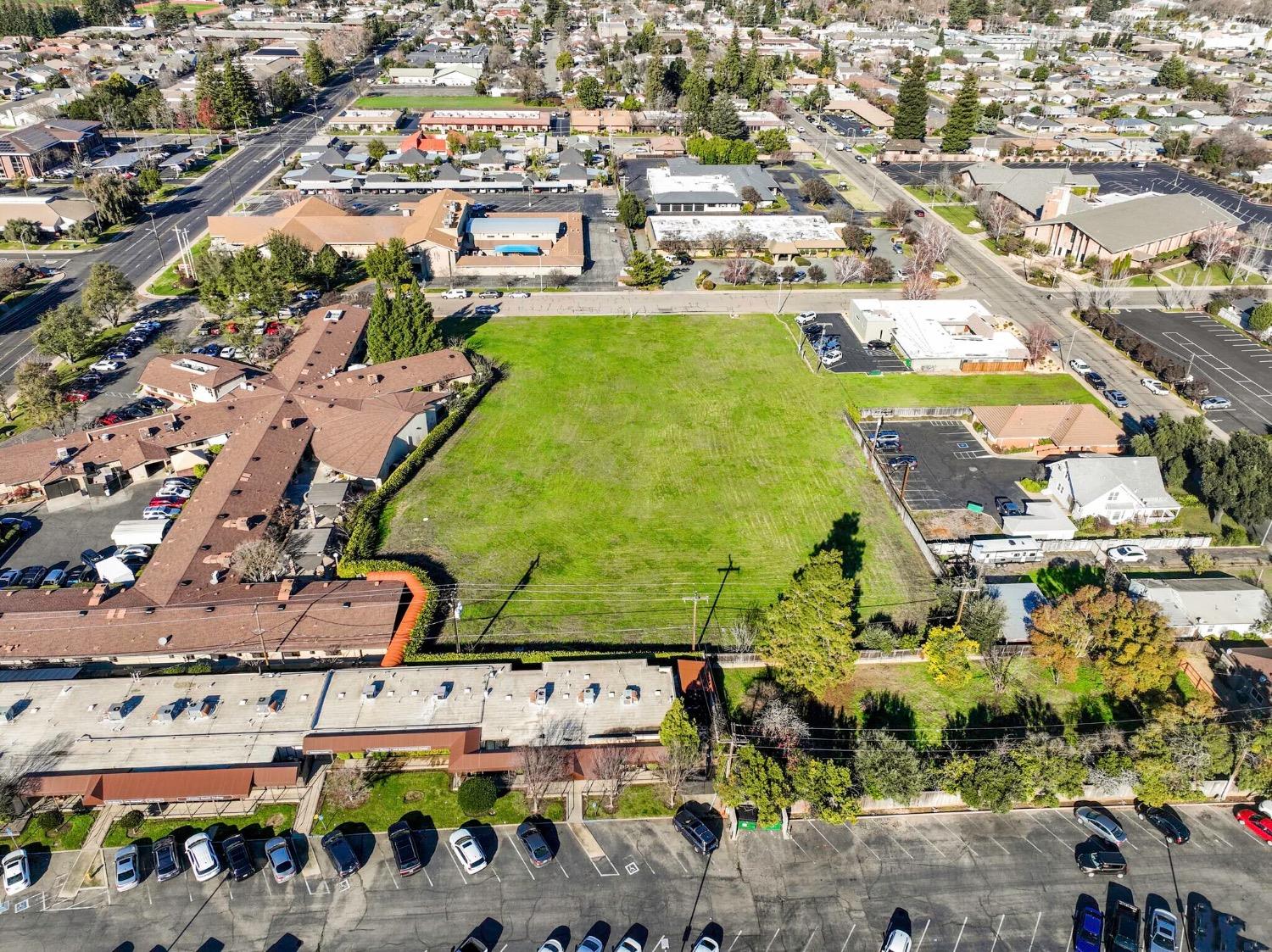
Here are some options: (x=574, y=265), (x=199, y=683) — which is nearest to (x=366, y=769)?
(x=199, y=683)

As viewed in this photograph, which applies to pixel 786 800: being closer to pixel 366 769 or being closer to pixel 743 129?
pixel 366 769

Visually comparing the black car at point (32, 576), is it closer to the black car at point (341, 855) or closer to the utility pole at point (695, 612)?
the black car at point (341, 855)

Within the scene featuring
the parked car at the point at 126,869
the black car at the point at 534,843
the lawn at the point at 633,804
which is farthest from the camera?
the lawn at the point at 633,804

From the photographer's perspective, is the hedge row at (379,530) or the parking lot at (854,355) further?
the parking lot at (854,355)

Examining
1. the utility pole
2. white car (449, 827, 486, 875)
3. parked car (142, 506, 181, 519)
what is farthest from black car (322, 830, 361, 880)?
parked car (142, 506, 181, 519)

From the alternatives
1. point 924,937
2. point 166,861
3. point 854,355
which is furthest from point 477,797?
point 854,355

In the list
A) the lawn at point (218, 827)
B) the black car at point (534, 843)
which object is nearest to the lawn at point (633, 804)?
the black car at point (534, 843)
